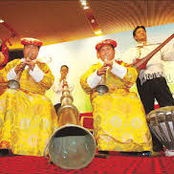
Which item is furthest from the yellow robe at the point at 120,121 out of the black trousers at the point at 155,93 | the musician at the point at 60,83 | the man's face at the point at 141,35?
the musician at the point at 60,83

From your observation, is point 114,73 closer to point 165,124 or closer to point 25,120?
point 165,124

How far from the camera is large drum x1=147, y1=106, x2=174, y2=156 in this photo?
1642 millimetres

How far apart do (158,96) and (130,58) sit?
0.56 m

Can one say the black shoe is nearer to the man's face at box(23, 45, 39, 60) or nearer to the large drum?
the man's face at box(23, 45, 39, 60)

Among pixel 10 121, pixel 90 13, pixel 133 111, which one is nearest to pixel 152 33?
pixel 90 13

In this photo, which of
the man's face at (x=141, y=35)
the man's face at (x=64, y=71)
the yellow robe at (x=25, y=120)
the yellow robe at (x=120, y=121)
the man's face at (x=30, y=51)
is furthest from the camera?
the man's face at (x=64, y=71)

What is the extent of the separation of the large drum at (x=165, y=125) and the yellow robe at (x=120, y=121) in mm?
111

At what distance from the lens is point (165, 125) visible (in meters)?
1.66

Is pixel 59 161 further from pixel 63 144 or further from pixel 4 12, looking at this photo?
pixel 4 12

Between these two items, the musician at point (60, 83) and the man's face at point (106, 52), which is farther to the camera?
the musician at point (60, 83)

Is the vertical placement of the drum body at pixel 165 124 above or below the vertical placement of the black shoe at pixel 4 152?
above

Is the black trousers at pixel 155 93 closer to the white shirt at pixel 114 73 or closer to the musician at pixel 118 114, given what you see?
the musician at pixel 118 114

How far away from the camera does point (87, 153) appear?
87cm

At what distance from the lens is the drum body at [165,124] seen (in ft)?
5.39
